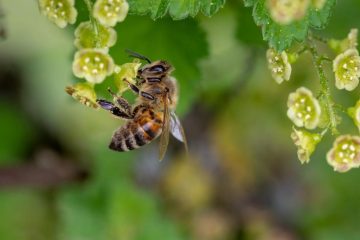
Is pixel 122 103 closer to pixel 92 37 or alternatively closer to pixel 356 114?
pixel 92 37

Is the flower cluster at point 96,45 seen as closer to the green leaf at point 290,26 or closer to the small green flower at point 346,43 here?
the green leaf at point 290,26

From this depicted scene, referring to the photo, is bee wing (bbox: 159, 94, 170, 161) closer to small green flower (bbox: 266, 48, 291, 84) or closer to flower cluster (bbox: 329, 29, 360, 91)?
small green flower (bbox: 266, 48, 291, 84)

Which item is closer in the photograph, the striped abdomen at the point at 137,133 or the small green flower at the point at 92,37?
the small green flower at the point at 92,37

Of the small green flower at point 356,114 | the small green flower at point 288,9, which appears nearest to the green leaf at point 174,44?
the small green flower at point 356,114

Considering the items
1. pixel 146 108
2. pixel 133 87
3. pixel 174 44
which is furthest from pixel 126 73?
pixel 174 44

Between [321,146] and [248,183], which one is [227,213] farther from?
[321,146]

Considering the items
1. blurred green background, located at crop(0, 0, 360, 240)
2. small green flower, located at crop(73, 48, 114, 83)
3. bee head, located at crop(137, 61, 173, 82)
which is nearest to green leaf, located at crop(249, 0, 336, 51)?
bee head, located at crop(137, 61, 173, 82)

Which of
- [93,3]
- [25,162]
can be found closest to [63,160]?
[25,162]
